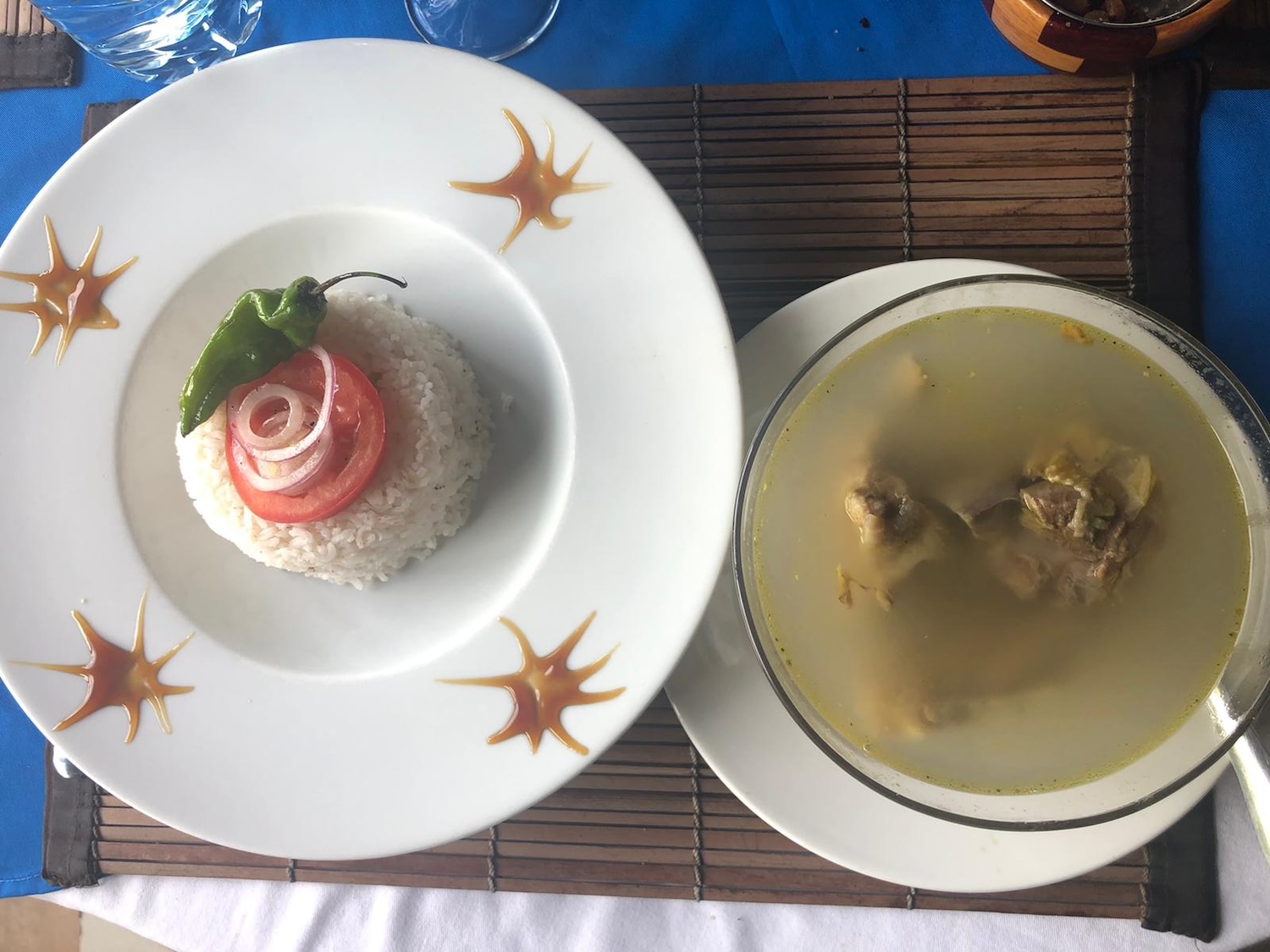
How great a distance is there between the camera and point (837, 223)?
1413 millimetres

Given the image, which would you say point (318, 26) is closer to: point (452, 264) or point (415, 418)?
point (452, 264)

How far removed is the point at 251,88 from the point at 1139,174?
1304mm

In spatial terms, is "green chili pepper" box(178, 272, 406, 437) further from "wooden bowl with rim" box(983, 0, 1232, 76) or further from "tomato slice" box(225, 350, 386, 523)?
"wooden bowl with rim" box(983, 0, 1232, 76)

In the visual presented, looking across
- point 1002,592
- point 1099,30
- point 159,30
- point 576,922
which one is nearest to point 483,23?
point 159,30

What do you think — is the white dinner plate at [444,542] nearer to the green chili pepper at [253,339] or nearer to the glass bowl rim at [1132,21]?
the green chili pepper at [253,339]

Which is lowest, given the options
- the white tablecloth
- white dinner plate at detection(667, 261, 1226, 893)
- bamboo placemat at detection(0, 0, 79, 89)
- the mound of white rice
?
the white tablecloth

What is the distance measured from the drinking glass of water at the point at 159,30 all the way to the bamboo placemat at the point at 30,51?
46 millimetres

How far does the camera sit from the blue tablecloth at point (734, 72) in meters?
1.39

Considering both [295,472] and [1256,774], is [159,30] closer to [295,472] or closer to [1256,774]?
[295,472]

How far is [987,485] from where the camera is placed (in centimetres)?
119

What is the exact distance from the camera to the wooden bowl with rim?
1262 mm

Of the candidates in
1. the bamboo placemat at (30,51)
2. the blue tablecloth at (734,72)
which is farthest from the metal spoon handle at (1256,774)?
the bamboo placemat at (30,51)

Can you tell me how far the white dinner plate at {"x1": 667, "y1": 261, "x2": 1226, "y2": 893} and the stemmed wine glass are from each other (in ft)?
2.17

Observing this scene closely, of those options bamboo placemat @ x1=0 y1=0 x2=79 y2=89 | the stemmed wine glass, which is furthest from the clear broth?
bamboo placemat @ x1=0 y1=0 x2=79 y2=89
